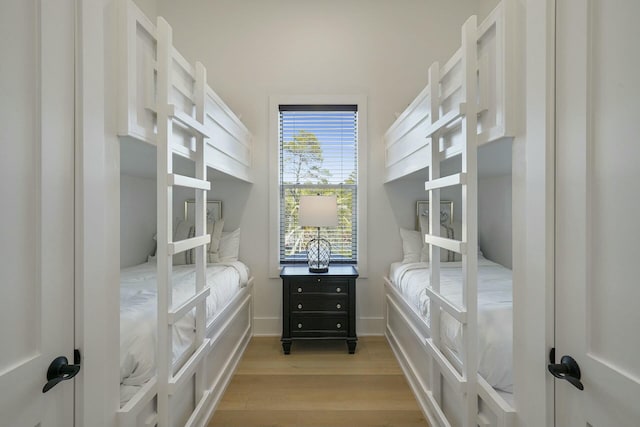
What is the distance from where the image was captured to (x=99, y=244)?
1001mm

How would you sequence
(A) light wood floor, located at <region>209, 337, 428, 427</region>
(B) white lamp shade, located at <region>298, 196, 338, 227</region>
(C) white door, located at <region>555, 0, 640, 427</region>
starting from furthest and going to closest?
1. (B) white lamp shade, located at <region>298, 196, 338, 227</region>
2. (A) light wood floor, located at <region>209, 337, 428, 427</region>
3. (C) white door, located at <region>555, 0, 640, 427</region>

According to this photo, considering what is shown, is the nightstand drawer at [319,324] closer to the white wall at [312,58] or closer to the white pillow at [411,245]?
the white wall at [312,58]

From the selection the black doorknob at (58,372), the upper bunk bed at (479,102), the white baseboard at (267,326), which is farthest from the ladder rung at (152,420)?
the white baseboard at (267,326)

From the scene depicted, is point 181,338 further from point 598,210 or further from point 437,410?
point 598,210

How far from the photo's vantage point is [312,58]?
3.22 meters

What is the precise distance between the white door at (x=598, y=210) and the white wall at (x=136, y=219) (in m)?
2.91

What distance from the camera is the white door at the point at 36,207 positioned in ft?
2.45

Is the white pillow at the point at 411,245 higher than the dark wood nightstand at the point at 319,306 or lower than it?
higher

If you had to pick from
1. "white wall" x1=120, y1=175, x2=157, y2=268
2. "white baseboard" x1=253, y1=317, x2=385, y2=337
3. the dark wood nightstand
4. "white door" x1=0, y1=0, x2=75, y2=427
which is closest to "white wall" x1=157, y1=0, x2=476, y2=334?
"white baseboard" x1=253, y1=317, x2=385, y2=337

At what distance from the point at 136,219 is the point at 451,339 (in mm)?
2704

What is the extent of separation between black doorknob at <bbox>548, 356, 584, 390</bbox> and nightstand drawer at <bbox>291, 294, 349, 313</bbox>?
2.02 metres

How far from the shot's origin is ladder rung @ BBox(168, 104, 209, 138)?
133cm

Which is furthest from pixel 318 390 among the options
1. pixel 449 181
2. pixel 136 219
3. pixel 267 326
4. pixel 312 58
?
pixel 312 58

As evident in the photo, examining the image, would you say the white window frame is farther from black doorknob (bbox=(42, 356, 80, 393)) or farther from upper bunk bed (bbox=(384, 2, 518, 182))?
black doorknob (bbox=(42, 356, 80, 393))
